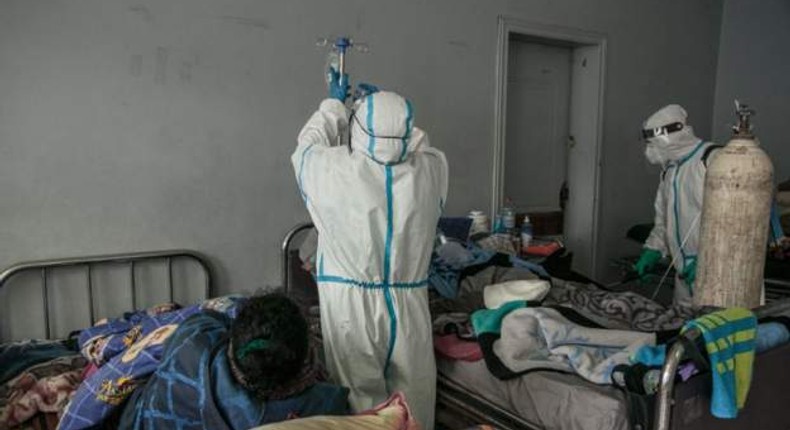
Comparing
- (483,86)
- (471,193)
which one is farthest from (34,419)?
(483,86)

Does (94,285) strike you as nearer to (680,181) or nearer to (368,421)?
(368,421)

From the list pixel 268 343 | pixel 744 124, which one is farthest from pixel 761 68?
pixel 268 343

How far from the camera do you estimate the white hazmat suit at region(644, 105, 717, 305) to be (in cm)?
280

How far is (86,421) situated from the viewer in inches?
58.6

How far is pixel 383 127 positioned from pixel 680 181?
1.78 m

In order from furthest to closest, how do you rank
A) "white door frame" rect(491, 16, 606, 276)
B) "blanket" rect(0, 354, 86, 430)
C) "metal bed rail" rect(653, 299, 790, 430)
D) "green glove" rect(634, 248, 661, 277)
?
1. "white door frame" rect(491, 16, 606, 276)
2. "green glove" rect(634, 248, 661, 277)
3. "blanket" rect(0, 354, 86, 430)
4. "metal bed rail" rect(653, 299, 790, 430)

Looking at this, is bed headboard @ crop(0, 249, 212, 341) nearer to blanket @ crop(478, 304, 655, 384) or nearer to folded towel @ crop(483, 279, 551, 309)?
folded towel @ crop(483, 279, 551, 309)

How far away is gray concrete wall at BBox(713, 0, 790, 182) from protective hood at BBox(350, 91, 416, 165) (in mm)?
3943

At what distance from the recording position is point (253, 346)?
127 cm

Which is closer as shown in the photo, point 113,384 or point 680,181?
point 113,384

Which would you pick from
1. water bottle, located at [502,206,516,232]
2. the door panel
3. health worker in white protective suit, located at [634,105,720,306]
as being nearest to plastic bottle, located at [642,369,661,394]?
health worker in white protective suit, located at [634,105,720,306]

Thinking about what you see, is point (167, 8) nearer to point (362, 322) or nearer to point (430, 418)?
point (362, 322)

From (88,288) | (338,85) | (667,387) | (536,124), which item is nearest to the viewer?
(667,387)

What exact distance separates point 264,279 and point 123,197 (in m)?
0.76
